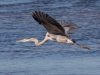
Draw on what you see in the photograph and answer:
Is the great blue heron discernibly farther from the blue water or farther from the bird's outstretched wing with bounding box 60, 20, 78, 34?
the blue water

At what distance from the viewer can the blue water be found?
36.1ft

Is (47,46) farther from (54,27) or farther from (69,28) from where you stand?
(54,27)

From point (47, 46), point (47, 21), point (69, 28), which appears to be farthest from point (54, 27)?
point (47, 46)

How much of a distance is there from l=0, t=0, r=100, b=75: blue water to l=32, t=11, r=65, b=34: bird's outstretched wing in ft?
6.18

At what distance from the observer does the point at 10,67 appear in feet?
36.7

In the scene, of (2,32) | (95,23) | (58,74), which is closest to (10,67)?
(58,74)

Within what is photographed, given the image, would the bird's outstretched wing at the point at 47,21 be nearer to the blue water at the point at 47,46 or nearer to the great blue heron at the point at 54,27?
the great blue heron at the point at 54,27

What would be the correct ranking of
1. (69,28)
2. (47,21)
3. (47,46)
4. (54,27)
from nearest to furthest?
1. (47,21)
2. (54,27)
3. (69,28)
4. (47,46)

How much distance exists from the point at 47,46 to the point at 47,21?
4.66m

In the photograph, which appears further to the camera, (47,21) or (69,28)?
(69,28)

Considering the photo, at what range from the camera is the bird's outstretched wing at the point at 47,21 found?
325 inches

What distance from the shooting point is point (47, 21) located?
8320 millimetres

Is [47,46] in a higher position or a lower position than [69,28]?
lower

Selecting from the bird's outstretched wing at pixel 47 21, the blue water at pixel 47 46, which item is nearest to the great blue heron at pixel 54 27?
the bird's outstretched wing at pixel 47 21
